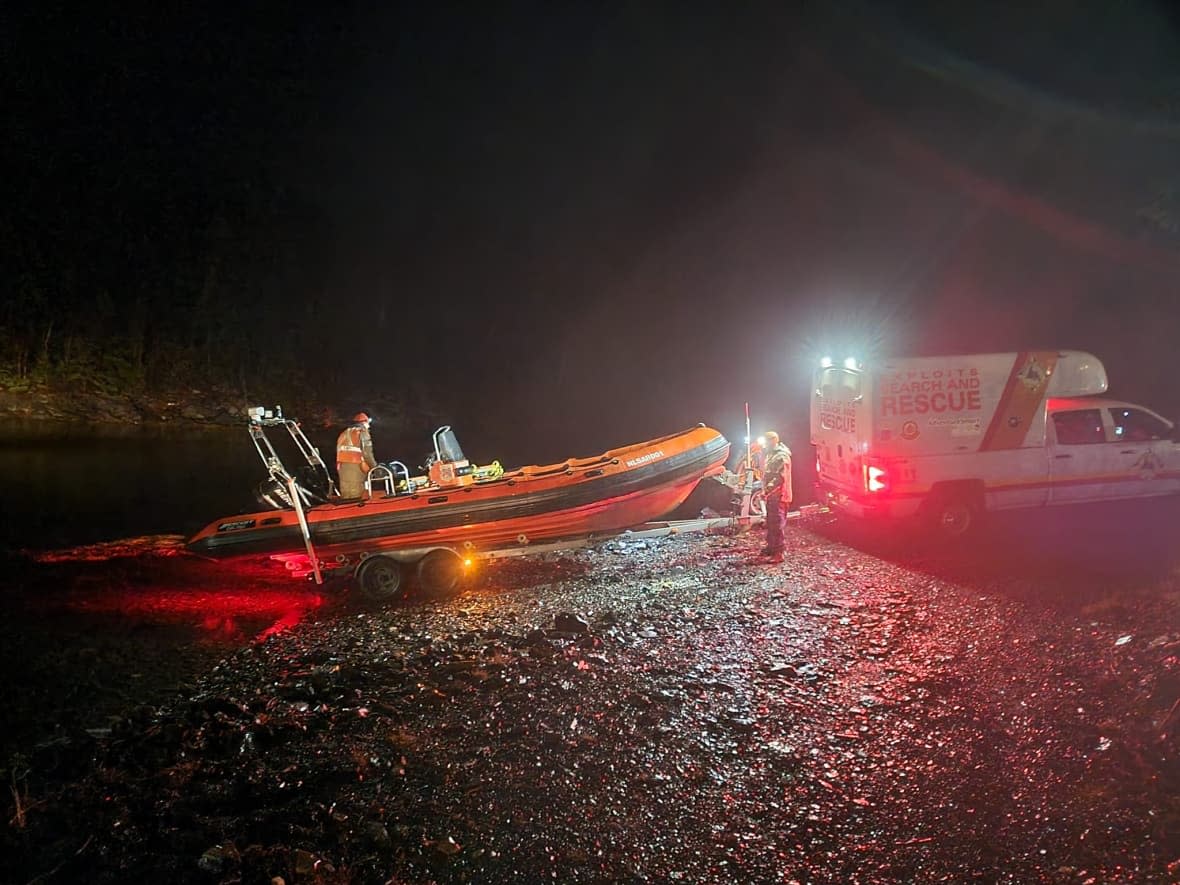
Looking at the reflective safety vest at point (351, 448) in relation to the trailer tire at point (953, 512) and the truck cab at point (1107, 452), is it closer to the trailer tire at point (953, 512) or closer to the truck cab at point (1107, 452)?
the trailer tire at point (953, 512)

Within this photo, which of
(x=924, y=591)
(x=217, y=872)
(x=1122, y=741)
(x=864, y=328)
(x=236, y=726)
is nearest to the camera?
(x=217, y=872)

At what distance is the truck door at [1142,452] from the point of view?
343 inches

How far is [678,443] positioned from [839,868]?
19.4 ft

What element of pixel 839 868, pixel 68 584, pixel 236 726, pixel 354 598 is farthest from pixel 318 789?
pixel 68 584

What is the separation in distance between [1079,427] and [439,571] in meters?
7.87

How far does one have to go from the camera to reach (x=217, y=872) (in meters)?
3.50

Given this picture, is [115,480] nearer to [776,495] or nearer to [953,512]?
[776,495]

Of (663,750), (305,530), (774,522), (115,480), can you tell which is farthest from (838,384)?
(115,480)

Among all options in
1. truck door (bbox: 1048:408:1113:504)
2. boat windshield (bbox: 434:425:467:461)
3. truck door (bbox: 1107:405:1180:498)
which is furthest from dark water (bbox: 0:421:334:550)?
truck door (bbox: 1107:405:1180:498)

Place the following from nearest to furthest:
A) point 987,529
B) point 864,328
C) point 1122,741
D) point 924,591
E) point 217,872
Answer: point 217,872, point 1122,741, point 924,591, point 987,529, point 864,328

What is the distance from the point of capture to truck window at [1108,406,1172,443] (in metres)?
8.74

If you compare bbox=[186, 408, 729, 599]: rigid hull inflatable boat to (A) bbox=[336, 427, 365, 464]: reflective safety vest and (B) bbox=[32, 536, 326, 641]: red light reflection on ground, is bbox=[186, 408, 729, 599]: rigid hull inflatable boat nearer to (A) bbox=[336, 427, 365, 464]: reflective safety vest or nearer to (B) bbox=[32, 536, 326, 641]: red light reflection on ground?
(A) bbox=[336, 427, 365, 464]: reflective safety vest

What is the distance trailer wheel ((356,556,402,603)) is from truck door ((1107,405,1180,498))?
8830mm

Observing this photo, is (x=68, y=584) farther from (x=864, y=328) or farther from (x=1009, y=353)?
(x=864, y=328)
